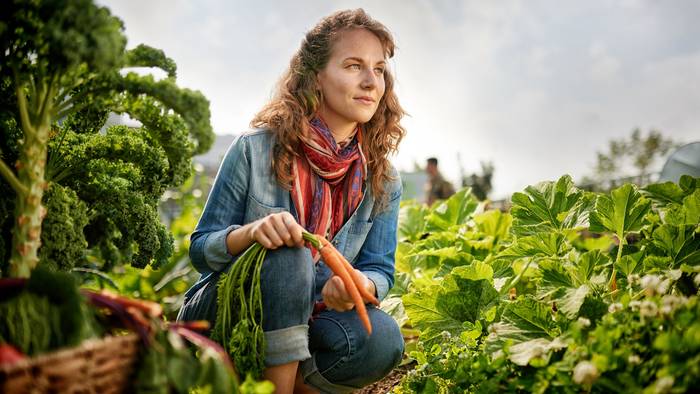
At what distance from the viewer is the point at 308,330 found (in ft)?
5.77

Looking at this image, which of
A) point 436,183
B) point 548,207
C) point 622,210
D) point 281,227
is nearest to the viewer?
point 281,227

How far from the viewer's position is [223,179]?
5.87 ft

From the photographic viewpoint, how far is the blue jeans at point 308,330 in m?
1.53

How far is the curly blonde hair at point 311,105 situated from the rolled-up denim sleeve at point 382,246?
0.07 meters

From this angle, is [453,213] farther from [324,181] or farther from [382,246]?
[324,181]

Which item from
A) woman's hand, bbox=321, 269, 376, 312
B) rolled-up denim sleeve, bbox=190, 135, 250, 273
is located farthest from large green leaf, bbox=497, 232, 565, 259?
rolled-up denim sleeve, bbox=190, 135, 250, 273

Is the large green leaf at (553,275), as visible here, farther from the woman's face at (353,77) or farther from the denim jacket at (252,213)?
Result: the woman's face at (353,77)

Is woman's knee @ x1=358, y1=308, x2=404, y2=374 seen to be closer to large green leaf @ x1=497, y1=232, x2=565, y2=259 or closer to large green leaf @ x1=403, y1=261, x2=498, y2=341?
large green leaf @ x1=403, y1=261, x2=498, y2=341

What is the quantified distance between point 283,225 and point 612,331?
84 centimetres

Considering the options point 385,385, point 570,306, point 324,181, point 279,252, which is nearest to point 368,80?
point 324,181

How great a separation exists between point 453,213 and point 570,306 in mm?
2012

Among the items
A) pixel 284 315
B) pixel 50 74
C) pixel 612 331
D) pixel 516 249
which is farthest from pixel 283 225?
pixel 516 249

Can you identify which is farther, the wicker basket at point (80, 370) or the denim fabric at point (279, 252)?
the denim fabric at point (279, 252)

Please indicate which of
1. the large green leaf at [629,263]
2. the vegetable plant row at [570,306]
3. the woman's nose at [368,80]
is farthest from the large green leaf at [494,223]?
the woman's nose at [368,80]
